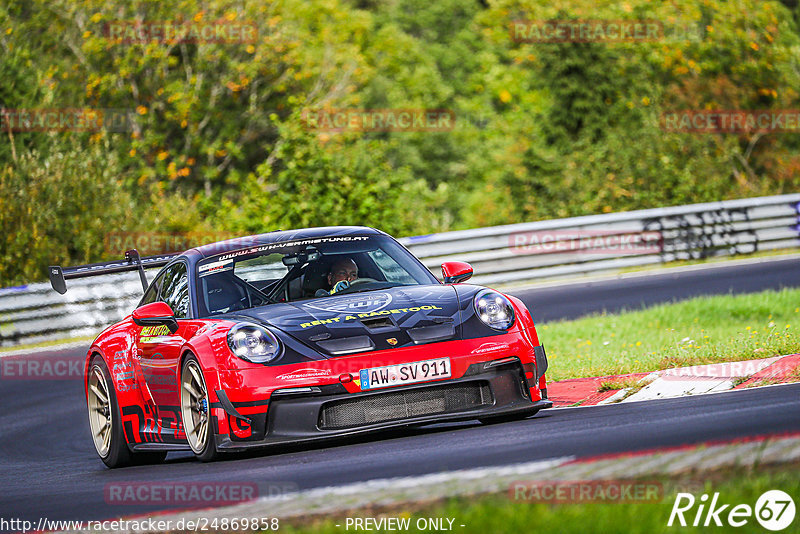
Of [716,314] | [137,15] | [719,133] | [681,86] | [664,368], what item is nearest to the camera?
[664,368]

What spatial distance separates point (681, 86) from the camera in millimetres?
34844

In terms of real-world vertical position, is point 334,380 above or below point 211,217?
above

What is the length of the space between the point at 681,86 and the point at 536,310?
67.4 feet

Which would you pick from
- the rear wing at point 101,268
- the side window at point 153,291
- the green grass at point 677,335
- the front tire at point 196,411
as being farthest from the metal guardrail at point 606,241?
the front tire at point 196,411

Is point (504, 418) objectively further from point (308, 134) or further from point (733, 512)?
point (308, 134)

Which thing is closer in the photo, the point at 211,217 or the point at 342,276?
the point at 342,276

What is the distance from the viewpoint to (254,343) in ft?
23.4

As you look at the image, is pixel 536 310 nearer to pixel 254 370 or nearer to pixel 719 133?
pixel 254 370

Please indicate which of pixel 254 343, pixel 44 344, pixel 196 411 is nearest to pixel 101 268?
pixel 196 411

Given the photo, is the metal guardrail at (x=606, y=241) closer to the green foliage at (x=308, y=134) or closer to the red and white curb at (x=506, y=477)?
the green foliage at (x=308, y=134)

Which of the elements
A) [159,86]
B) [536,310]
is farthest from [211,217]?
[536,310]

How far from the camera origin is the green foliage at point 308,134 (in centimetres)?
2208

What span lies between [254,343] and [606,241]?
42.8 feet

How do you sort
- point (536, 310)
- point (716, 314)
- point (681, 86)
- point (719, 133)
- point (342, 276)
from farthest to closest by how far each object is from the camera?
point (681, 86), point (719, 133), point (536, 310), point (716, 314), point (342, 276)
